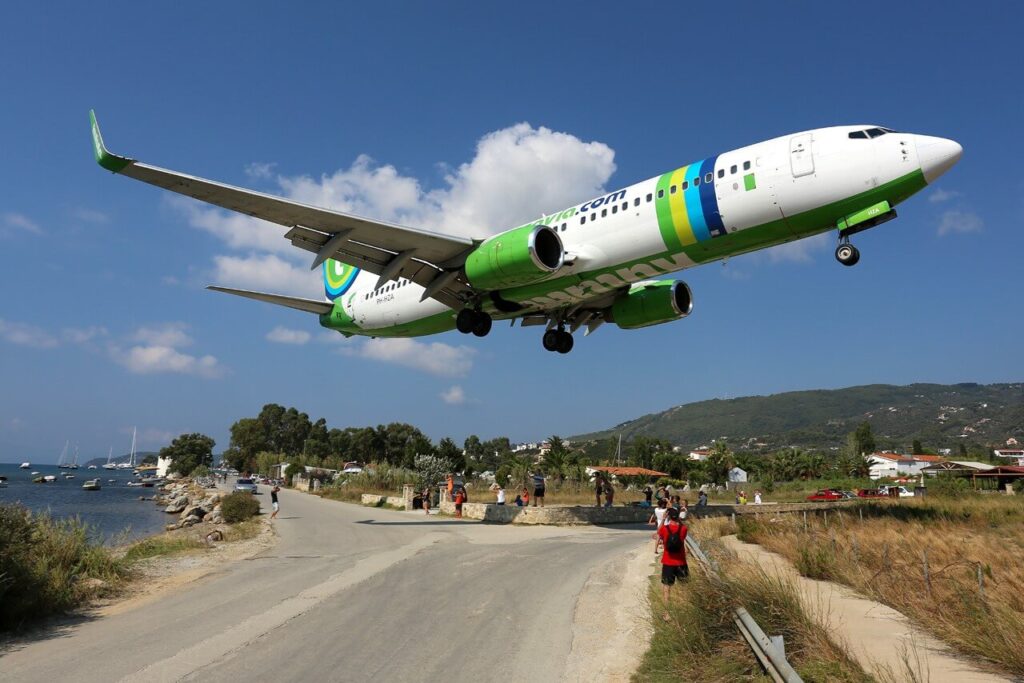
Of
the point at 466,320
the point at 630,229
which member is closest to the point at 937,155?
the point at 630,229

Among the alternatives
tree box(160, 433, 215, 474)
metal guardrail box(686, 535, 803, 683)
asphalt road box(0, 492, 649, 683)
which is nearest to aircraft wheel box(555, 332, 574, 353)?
asphalt road box(0, 492, 649, 683)

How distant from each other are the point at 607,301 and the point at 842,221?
10093 mm

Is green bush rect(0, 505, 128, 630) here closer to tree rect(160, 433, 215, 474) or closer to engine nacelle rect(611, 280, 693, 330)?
engine nacelle rect(611, 280, 693, 330)

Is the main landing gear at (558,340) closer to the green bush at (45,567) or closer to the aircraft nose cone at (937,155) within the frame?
the aircraft nose cone at (937,155)

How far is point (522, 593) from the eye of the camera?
10.8 m

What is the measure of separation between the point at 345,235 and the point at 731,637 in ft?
53.2

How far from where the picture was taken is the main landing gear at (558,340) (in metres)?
26.6

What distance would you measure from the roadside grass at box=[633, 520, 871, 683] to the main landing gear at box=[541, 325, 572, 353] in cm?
1903

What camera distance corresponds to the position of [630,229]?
59.3ft

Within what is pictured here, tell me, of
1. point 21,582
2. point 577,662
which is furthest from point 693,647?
point 21,582

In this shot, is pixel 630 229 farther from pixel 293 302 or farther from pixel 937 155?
pixel 293 302

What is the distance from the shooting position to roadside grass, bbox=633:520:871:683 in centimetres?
550

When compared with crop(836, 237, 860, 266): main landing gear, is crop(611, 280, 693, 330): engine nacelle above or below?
above

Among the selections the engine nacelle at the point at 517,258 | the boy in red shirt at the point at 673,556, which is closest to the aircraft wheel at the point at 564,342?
the engine nacelle at the point at 517,258
